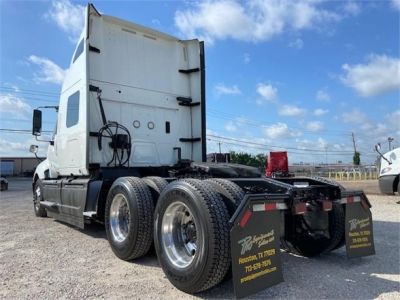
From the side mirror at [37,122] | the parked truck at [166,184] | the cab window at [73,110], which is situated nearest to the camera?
the parked truck at [166,184]

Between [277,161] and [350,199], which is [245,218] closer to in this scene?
[350,199]

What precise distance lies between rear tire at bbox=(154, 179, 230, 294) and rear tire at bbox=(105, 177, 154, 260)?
0.49 metres

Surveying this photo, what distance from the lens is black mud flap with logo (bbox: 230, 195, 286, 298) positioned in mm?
3612

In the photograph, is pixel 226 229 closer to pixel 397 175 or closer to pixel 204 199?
pixel 204 199

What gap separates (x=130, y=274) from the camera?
15.5 ft

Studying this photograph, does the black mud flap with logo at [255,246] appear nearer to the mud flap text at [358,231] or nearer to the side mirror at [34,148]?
the mud flap text at [358,231]

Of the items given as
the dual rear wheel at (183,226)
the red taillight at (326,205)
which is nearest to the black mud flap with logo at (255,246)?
the dual rear wheel at (183,226)

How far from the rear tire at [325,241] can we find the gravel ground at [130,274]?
0.44 feet

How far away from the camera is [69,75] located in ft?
25.9

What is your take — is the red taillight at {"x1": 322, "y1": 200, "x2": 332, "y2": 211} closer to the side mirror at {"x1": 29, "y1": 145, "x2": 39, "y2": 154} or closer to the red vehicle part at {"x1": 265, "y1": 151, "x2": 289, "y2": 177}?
the side mirror at {"x1": 29, "y1": 145, "x2": 39, "y2": 154}

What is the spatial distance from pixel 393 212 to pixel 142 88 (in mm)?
6980

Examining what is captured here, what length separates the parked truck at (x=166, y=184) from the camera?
384cm

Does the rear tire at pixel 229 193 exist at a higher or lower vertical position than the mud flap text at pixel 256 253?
higher

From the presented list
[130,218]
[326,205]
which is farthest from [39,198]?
[326,205]
